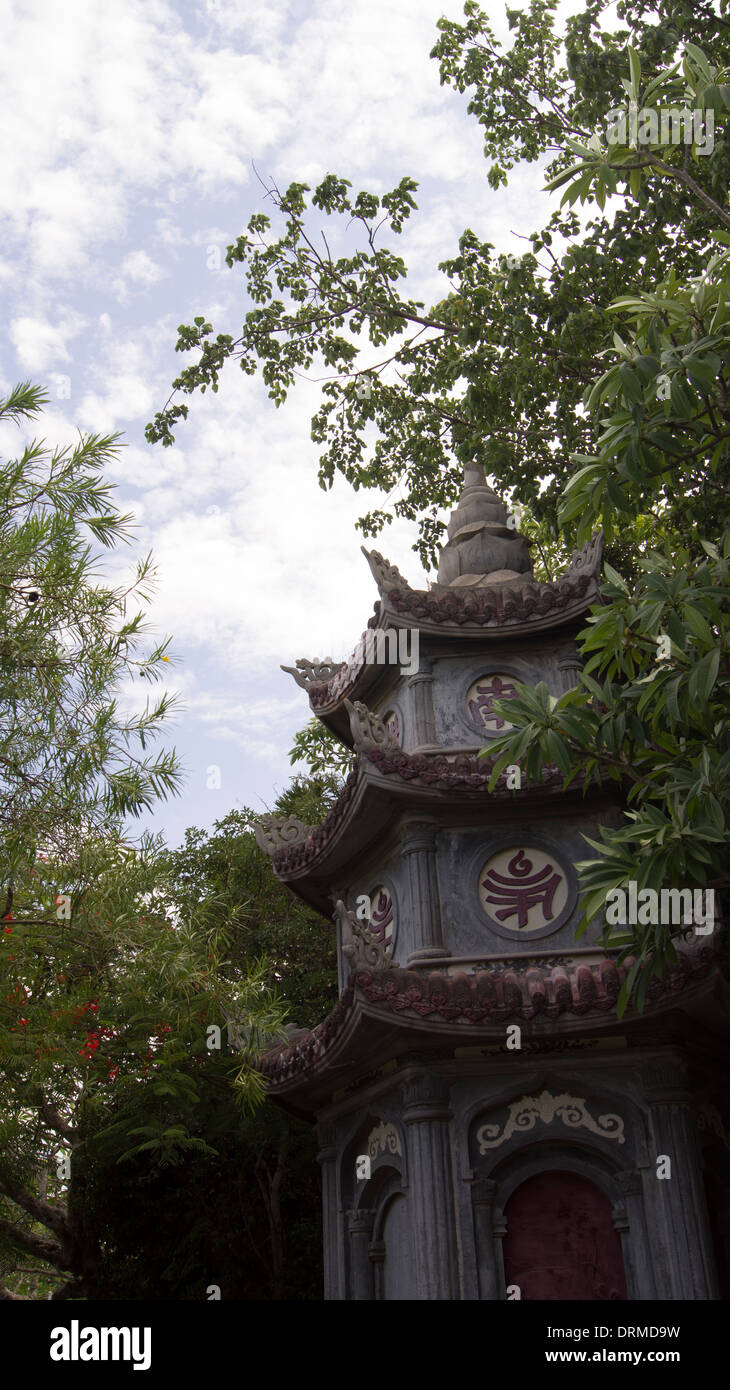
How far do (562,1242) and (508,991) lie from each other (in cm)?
211

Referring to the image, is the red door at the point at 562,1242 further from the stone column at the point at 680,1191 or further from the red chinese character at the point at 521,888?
the red chinese character at the point at 521,888

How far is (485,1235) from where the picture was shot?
9422mm

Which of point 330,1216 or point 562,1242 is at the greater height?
point 330,1216

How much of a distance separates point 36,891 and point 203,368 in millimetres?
8452

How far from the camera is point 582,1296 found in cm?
928

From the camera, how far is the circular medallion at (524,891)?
10.6 metres

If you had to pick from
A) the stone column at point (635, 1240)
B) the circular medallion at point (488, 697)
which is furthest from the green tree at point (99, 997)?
the circular medallion at point (488, 697)

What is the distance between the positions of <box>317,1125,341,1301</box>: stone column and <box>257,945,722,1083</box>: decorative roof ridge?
2270 millimetres

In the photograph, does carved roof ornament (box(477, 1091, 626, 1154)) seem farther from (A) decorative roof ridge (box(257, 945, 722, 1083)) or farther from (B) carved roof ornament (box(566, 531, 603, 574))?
(B) carved roof ornament (box(566, 531, 603, 574))

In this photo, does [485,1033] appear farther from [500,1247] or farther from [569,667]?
[569,667]

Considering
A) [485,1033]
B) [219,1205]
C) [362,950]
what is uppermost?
[362,950]

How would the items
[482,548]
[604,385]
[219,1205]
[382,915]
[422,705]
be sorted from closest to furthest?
[604,385] → [382,915] → [422,705] → [482,548] → [219,1205]

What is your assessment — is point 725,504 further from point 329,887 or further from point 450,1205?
point 450,1205

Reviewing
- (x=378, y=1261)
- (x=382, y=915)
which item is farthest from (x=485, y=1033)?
(x=378, y=1261)
